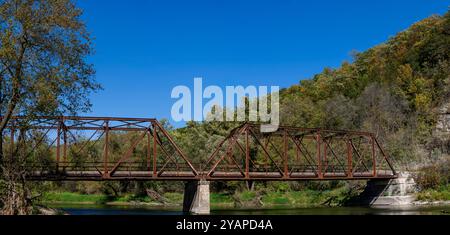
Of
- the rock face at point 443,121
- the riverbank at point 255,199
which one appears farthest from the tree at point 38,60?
the rock face at point 443,121

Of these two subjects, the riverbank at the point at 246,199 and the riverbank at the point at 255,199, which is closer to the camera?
the riverbank at the point at 255,199

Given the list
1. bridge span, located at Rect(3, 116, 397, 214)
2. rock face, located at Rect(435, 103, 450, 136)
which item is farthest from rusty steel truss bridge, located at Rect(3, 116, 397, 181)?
rock face, located at Rect(435, 103, 450, 136)

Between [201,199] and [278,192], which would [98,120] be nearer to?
[201,199]

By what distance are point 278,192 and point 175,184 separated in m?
15.2

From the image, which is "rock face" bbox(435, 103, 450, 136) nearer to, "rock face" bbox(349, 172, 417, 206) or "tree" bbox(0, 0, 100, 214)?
"rock face" bbox(349, 172, 417, 206)

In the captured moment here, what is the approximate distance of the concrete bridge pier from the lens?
43.7m

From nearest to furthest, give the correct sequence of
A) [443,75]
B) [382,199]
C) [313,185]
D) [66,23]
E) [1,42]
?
[1,42]
[66,23]
[382,199]
[313,185]
[443,75]

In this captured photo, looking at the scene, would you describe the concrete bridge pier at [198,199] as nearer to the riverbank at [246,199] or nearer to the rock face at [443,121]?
the riverbank at [246,199]

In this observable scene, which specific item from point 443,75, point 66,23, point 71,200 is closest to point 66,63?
point 66,23

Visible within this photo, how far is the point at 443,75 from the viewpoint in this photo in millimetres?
82438

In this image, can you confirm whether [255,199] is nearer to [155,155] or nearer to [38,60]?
[155,155]

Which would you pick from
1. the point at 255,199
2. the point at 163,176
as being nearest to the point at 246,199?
the point at 255,199

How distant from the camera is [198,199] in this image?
145 ft

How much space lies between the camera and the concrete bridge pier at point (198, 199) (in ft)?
143
